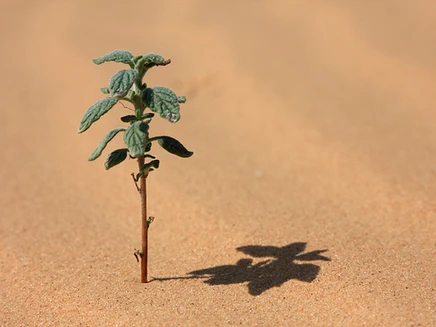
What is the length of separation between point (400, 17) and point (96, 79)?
243 centimetres

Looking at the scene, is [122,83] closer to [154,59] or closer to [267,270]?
[154,59]

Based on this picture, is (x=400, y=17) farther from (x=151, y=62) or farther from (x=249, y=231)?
(x=151, y=62)

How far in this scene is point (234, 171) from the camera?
3.86 m

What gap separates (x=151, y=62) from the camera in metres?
2.41

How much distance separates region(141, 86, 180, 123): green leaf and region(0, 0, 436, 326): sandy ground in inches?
29.1

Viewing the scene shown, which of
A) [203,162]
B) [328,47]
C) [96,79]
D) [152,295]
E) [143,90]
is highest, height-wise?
[328,47]

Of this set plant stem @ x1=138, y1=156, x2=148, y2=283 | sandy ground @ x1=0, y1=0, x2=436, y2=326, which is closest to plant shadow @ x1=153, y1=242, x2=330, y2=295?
sandy ground @ x1=0, y1=0, x2=436, y2=326

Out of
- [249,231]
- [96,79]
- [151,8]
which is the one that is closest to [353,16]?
[151,8]

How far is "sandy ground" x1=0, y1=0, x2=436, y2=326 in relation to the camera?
8.58 feet

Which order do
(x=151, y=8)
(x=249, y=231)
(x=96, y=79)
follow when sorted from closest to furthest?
(x=249, y=231), (x=96, y=79), (x=151, y=8)

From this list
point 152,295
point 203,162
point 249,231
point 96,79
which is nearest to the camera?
point 152,295

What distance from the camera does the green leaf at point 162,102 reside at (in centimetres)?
229

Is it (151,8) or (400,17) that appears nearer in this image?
(400,17)

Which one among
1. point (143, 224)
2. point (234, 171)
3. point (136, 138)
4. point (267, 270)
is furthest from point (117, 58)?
point (234, 171)
